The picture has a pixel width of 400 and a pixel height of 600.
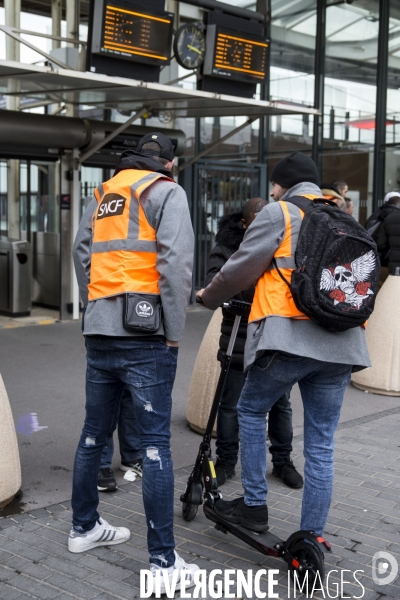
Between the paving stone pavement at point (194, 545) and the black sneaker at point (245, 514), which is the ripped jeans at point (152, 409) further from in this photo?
the black sneaker at point (245, 514)

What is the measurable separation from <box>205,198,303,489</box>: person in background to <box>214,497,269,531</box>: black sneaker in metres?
0.87

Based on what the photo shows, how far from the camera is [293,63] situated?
13852mm

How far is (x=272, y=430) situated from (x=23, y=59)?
28.1ft

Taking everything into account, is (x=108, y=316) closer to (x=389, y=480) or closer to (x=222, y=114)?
(x=389, y=480)

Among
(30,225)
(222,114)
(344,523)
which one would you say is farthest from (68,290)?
(344,523)

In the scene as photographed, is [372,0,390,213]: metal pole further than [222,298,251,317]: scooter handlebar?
Yes

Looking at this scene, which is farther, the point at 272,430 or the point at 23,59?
the point at 23,59

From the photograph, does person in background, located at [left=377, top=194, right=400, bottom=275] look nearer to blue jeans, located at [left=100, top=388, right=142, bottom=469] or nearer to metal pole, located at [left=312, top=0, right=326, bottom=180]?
blue jeans, located at [left=100, top=388, right=142, bottom=469]

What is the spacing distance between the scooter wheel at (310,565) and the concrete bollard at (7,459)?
1612mm

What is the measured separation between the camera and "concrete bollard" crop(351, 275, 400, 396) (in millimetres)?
7238

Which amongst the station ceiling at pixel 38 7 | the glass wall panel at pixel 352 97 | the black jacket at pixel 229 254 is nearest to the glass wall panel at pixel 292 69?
the glass wall panel at pixel 352 97

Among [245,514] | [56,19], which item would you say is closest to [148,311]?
[245,514]

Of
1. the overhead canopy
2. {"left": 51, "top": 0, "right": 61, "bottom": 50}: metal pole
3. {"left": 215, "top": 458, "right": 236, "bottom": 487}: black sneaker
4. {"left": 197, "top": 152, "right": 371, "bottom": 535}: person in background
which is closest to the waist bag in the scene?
{"left": 197, "top": 152, "right": 371, "bottom": 535}: person in background

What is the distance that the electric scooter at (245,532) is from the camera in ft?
10.9
